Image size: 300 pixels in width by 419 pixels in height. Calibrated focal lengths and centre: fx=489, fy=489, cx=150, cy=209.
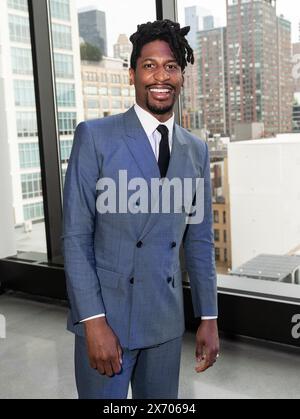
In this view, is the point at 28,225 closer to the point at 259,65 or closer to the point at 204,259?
the point at 259,65

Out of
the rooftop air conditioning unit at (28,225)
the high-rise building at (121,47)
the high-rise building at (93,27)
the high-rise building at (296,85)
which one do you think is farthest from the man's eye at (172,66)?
the rooftop air conditioning unit at (28,225)

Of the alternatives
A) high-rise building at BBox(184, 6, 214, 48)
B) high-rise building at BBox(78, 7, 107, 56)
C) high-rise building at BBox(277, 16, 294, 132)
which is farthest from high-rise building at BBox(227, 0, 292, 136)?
high-rise building at BBox(78, 7, 107, 56)

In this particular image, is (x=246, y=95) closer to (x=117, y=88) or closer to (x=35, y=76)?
(x=117, y=88)

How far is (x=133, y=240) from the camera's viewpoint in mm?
1244

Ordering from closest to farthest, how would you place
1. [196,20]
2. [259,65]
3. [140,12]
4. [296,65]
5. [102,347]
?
[102,347] < [296,65] < [259,65] < [196,20] < [140,12]

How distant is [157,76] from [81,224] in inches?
16.2

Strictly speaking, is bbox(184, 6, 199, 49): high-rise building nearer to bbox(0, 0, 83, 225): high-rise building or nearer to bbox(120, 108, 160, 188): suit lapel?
bbox(0, 0, 83, 225): high-rise building

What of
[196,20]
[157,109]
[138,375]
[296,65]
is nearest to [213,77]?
[196,20]

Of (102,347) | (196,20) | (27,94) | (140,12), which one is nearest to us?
(102,347)

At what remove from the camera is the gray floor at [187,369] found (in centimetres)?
255

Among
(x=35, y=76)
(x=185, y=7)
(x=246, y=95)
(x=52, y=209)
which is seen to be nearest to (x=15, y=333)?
(x=52, y=209)

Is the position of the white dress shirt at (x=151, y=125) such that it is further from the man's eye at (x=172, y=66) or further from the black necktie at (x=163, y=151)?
the man's eye at (x=172, y=66)

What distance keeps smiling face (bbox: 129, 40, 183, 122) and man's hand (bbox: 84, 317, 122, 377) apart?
556mm

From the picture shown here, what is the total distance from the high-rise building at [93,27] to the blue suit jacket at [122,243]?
2534 mm
